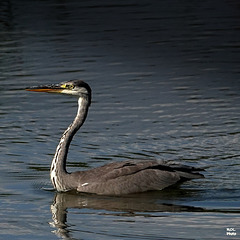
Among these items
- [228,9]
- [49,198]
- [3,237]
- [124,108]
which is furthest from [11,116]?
[228,9]

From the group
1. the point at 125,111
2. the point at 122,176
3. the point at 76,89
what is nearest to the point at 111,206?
the point at 122,176

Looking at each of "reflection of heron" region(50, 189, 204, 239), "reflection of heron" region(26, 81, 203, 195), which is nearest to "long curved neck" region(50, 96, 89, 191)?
"reflection of heron" region(26, 81, 203, 195)

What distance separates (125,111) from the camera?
1683cm

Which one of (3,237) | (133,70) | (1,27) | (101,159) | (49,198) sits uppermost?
(1,27)

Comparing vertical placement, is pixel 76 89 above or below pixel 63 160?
above

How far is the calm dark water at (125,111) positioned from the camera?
11.6 m

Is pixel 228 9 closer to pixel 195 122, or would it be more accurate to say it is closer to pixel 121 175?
pixel 195 122

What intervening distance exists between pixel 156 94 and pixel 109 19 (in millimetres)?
9243

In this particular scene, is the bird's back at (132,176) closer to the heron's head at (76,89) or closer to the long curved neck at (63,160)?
the long curved neck at (63,160)

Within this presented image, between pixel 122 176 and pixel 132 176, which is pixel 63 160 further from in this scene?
pixel 132 176

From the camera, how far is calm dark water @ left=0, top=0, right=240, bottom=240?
11555mm

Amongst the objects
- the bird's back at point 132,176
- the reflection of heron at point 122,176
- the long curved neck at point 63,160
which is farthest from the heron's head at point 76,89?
the bird's back at point 132,176

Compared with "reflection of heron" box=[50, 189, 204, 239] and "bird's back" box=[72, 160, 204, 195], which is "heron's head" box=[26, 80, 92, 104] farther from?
"reflection of heron" box=[50, 189, 204, 239]

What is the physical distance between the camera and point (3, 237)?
10.8m
